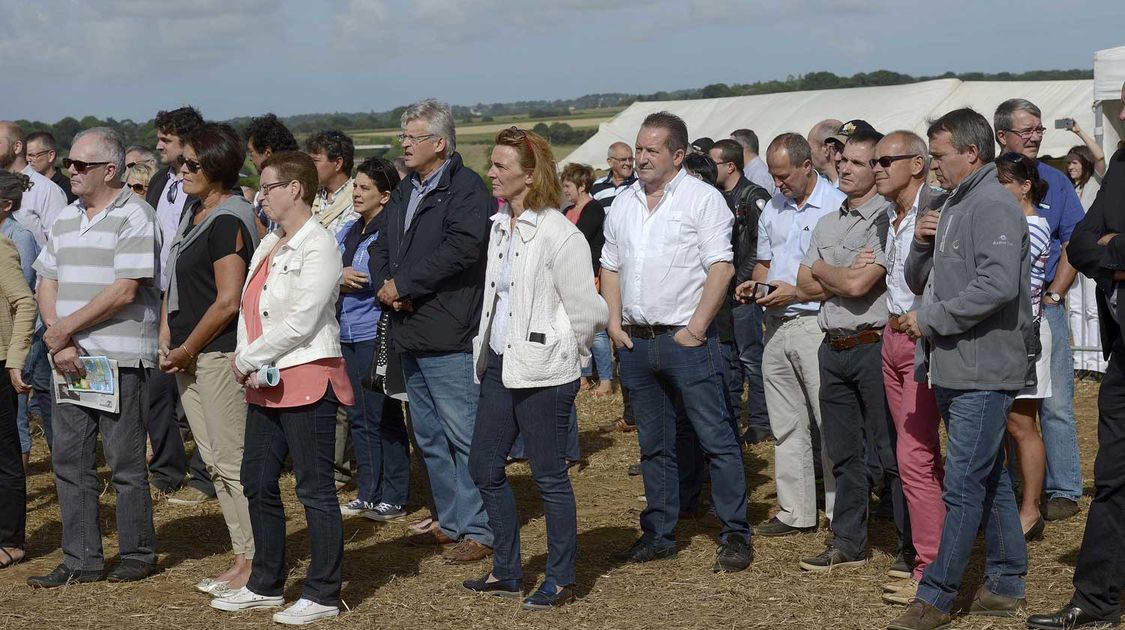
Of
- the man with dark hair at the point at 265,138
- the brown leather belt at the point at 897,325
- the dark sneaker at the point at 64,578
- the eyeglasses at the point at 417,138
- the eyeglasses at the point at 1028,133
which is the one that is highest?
the man with dark hair at the point at 265,138

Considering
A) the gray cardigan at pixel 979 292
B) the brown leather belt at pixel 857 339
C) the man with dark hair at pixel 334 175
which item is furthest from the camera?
the man with dark hair at pixel 334 175

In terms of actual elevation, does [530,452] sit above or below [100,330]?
below

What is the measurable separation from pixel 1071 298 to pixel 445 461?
8.10 metres

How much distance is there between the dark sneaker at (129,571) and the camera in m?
6.18

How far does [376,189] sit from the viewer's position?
24.1ft

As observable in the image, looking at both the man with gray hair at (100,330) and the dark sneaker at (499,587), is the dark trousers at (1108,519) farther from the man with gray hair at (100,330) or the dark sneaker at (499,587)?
the man with gray hair at (100,330)

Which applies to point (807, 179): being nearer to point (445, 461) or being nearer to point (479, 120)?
point (445, 461)

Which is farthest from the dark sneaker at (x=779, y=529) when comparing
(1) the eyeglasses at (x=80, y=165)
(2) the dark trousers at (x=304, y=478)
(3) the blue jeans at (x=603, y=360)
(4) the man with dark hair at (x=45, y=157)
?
(4) the man with dark hair at (x=45, y=157)

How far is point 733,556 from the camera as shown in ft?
20.2

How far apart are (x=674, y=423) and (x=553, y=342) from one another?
4.24 ft

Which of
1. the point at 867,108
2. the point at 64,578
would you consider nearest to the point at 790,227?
the point at 64,578

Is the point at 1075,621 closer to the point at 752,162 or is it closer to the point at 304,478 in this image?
the point at 304,478

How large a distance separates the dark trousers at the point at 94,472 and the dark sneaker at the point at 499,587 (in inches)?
71.1

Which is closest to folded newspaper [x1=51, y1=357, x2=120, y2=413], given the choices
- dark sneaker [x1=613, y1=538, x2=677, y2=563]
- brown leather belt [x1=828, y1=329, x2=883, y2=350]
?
dark sneaker [x1=613, y1=538, x2=677, y2=563]
